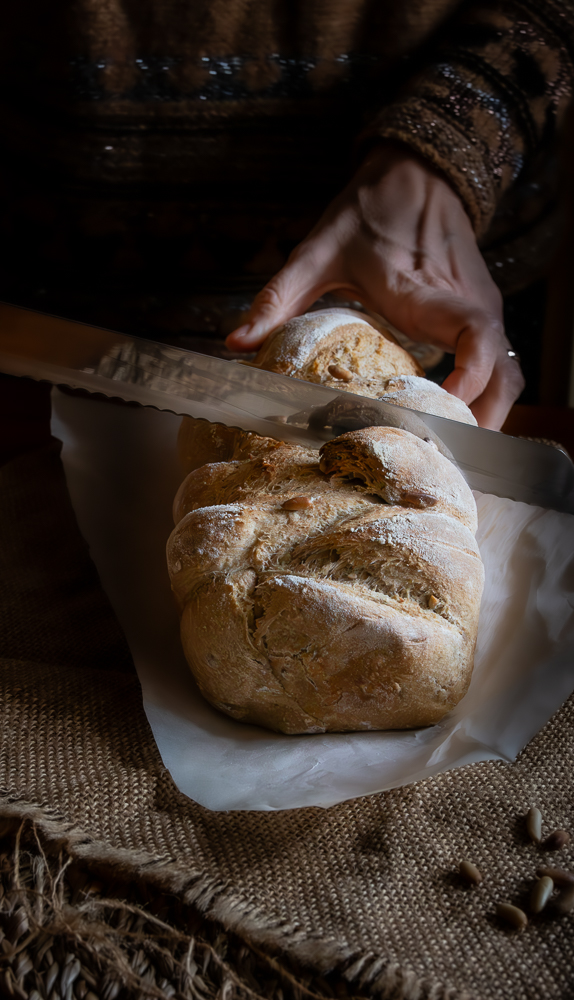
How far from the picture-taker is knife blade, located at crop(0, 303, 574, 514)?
1186 mm

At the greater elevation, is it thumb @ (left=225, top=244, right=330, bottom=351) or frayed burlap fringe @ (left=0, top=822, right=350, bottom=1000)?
thumb @ (left=225, top=244, right=330, bottom=351)

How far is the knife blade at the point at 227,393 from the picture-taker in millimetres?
1186

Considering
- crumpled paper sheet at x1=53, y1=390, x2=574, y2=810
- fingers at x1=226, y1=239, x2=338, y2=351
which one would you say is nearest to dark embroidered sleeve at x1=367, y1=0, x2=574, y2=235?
fingers at x1=226, y1=239, x2=338, y2=351

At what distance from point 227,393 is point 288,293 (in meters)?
0.70

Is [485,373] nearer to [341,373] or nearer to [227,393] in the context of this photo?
[341,373]

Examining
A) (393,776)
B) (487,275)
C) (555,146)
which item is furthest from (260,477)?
(555,146)

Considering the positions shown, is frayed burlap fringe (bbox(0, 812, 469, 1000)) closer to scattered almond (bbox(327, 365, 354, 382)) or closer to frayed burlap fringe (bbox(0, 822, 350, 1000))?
frayed burlap fringe (bbox(0, 822, 350, 1000))

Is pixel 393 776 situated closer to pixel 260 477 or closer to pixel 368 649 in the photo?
pixel 368 649

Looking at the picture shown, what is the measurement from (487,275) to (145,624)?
145 cm

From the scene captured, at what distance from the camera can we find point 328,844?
2.92ft

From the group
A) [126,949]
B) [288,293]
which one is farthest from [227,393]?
[126,949]

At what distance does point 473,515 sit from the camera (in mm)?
1155

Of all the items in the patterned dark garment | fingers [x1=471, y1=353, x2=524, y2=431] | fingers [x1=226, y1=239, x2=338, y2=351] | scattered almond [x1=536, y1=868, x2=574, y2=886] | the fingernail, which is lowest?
scattered almond [x1=536, y1=868, x2=574, y2=886]

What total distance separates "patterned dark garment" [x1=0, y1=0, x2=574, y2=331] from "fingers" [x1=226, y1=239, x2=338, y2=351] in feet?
0.81
